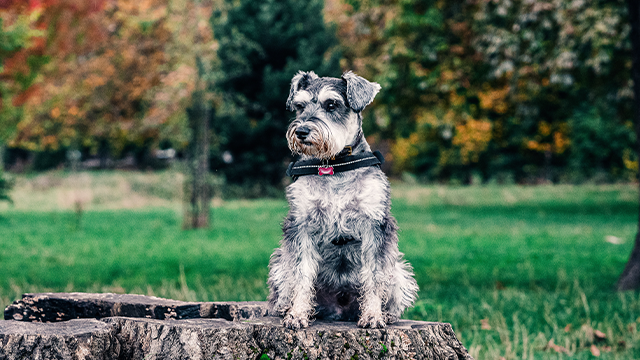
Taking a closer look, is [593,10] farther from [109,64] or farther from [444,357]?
[109,64]

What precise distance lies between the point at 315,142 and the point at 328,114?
0.24m

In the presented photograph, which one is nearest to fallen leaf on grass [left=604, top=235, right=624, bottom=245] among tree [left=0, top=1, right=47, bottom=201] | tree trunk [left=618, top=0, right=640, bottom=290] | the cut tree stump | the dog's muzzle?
tree trunk [left=618, top=0, right=640, bottom=290]

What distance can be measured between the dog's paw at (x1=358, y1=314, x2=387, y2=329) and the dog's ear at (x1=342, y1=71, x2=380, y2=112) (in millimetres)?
1213

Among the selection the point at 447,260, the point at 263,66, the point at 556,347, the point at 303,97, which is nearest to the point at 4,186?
the point at 447,260

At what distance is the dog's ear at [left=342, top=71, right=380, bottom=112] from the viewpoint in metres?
3.60

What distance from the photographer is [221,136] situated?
2550cm

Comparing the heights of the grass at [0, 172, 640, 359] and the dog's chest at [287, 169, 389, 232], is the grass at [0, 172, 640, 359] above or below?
below

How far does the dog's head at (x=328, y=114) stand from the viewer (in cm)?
350

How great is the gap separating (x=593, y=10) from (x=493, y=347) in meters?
8.93

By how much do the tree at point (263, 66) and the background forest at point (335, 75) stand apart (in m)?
0.06

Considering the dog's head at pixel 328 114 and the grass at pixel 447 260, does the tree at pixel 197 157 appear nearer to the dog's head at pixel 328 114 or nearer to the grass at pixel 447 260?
the grass at pixel 447 260

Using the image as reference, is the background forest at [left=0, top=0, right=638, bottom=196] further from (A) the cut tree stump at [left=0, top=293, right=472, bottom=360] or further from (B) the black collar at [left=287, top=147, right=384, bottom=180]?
(B) the black collar at [left=287, top=147, right=384, bottom=180]

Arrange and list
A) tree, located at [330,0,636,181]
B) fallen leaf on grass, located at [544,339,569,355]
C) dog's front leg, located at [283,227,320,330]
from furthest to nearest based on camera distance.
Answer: tree, located at [330,0,636,181] < fallen leaf on grass, located at [544,339,569,355] < dog's front leg, located at [283,227,320,330]

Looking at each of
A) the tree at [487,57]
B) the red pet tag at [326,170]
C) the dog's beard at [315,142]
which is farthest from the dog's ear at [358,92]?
the tree at [487,57]
